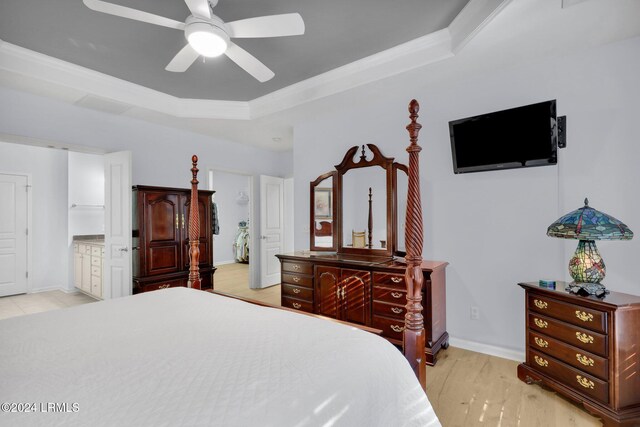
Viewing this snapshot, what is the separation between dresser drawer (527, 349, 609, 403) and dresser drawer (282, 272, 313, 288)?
1.91 metres

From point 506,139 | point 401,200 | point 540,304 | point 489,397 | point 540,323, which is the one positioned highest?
point 506,139

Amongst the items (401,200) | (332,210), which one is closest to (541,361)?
(401,200)

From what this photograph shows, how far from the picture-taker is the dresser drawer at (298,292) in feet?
10.5

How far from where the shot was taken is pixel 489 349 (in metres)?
2.71

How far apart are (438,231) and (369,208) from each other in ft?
2.33

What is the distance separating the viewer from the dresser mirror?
10.2 ft

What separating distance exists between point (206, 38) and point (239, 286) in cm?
432

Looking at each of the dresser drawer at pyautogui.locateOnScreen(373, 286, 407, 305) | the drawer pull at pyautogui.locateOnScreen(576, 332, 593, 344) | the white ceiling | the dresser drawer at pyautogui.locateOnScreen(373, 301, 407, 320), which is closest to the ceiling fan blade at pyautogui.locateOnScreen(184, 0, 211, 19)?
the white ceiling

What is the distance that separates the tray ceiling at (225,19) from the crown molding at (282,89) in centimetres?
8

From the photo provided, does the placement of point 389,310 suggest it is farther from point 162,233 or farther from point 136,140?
point 136,140

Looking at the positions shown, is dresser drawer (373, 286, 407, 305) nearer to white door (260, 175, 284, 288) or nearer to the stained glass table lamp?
the stained glass table lamp

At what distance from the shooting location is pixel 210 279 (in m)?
4.21

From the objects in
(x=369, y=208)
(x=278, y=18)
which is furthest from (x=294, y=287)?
(x=278, y=18)

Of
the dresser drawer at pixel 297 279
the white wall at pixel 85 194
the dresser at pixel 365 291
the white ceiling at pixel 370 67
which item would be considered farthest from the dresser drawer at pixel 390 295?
the white wall at pixel 85 194
